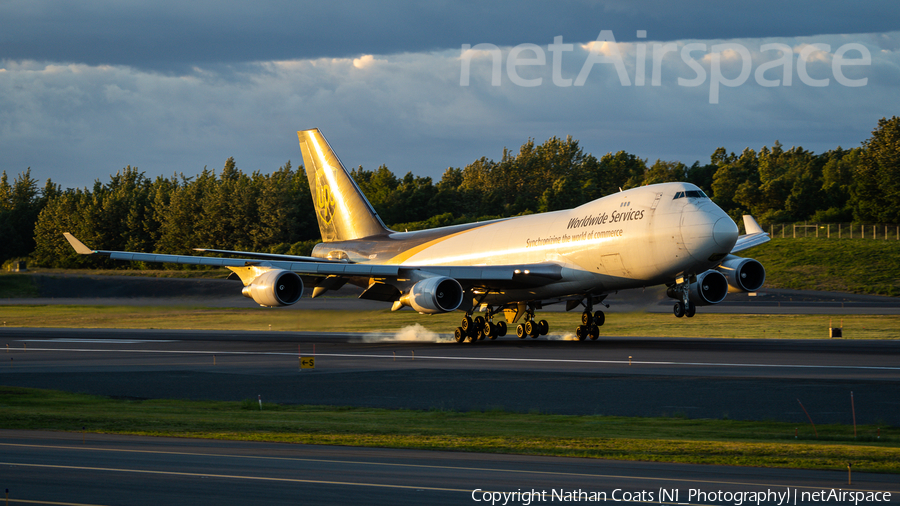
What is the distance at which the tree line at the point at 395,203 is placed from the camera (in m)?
115

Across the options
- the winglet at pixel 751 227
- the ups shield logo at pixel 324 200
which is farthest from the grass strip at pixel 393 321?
the ups shield logo at pixel 324 200

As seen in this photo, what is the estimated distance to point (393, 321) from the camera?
5303 cm

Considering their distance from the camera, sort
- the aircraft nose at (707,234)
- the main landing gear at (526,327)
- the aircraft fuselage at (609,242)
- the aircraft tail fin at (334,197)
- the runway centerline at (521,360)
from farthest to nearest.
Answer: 1. the aircraft tail fin at (334,197)
2. the main landing gear at (526,327)
3. the aircraft fuselage at (609,242)
4. the aircraft nose at (707,234)
5. the runway centerline at (521,360)

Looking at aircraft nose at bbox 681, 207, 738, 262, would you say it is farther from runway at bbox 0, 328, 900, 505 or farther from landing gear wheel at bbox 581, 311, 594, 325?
landing gear wheel at bbox 581, 311, 594, 325

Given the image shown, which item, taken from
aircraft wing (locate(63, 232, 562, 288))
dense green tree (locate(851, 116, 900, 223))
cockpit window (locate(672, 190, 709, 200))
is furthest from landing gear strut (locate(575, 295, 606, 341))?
dense green tree (locate(851, 116, 900, 223))

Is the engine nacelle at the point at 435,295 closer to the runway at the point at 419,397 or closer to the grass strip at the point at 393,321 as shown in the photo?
the runway at the point at 419,397

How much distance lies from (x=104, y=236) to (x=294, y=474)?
127181mm

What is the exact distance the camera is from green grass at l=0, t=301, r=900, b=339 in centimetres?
4462

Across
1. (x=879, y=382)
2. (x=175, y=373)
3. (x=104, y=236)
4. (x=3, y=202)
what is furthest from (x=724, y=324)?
(x=3, y=202)

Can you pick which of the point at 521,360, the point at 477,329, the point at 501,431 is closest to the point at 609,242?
the point at 521,360

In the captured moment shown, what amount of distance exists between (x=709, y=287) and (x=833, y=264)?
66067 millimetres

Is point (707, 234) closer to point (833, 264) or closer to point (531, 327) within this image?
point (531, 327)

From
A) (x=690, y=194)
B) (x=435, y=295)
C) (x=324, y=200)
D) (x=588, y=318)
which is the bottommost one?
(x=588, y=318)

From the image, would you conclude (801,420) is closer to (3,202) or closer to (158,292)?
(158,292)
